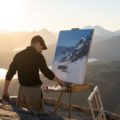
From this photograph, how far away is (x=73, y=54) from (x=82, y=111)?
88.2 inches

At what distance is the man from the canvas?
2374 mm

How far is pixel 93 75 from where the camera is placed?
12650 cm

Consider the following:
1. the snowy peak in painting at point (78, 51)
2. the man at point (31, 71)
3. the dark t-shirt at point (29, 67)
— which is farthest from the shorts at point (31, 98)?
the snowy peak in painting at point (78, 51)

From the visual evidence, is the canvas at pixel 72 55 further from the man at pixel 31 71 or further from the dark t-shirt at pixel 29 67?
the dark t-shirt at pixel 29 67

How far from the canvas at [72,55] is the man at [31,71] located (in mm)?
2374

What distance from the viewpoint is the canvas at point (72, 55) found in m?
10.3

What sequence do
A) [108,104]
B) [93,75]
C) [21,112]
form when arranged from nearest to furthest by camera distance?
1. [21,112]
2. [108,104]
3. [93,75]

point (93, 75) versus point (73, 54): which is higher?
point (73, 54)

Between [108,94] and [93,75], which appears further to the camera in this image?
[93,75]

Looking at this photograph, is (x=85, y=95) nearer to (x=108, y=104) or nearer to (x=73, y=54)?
(x=108, y=104)

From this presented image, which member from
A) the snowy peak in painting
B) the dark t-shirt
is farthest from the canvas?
the dark t-shirt

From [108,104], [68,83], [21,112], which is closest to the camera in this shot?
[21,112]

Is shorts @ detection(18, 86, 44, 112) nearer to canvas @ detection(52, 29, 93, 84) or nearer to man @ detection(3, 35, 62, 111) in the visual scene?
man @ detection(3, 35, 62, 111)

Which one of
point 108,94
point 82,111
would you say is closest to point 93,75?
point 108,94
